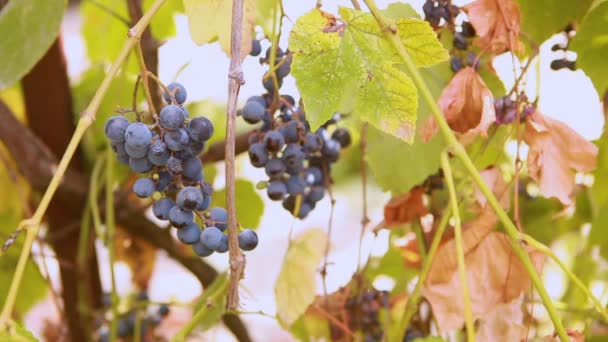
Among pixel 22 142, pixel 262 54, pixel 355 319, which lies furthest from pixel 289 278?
pixel 22 142

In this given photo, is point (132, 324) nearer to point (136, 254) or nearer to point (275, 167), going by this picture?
point (136, 254)

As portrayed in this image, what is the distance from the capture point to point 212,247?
52 centimetres

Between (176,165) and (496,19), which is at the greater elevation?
(496,19)

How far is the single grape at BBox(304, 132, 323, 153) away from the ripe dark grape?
16 cm

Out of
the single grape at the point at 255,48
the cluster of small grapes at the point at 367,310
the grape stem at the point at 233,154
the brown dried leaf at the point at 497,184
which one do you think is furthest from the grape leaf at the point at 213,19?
the cluster of small grapes at the point at 367,310

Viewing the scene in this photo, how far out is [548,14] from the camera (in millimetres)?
703

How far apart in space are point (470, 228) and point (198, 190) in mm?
245

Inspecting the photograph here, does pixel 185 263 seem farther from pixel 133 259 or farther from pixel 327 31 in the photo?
pixel 327 31

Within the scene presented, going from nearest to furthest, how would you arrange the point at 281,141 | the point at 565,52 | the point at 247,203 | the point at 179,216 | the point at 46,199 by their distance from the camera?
the point at 46,199
the point at 179,216
the point at 281,141
the point at 565,52
the point at 247,203

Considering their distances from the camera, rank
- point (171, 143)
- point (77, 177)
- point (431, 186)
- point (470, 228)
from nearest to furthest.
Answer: point (171, 143) → point (470, 228) → point (431, 186) → point (77, 177)

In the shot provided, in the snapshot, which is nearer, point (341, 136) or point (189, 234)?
point (189, 234)

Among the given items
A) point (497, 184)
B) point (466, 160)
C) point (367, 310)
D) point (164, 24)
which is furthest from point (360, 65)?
point (164, 24)

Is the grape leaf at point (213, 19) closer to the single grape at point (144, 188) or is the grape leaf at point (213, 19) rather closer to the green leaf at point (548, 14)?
the single grape at point (144, 188)

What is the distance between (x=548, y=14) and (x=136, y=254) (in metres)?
0.66
